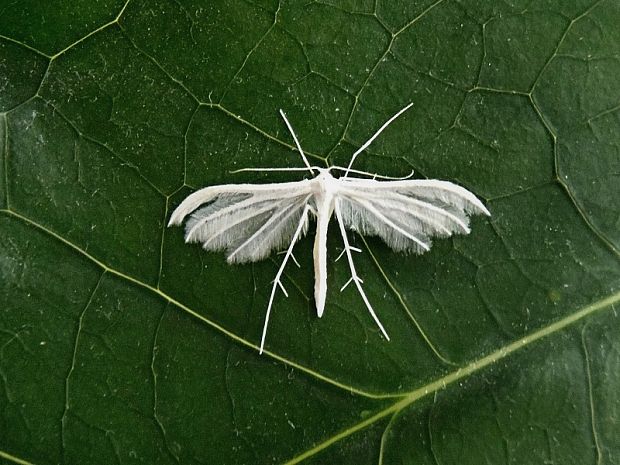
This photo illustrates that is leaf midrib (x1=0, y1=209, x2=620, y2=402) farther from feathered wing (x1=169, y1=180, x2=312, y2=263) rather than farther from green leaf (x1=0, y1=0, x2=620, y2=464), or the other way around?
feathered wing (x1=169, y1=180, x2=312, y2=263)

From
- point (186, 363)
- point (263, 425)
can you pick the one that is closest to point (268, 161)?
point (186, 363)

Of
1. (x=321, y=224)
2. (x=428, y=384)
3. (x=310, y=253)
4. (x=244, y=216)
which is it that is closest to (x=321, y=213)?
(x=321, y=224)

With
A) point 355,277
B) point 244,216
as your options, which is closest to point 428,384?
point 355,277

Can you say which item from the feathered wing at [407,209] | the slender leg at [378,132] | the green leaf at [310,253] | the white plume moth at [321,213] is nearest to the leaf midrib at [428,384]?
the green leaf at [310,253]

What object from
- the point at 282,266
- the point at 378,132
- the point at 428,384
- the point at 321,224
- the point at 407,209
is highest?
the point at 378,132

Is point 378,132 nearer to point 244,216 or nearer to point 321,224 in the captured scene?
point 321,224

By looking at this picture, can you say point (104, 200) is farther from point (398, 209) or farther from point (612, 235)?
point (612, 235)

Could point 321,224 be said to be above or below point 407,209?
below

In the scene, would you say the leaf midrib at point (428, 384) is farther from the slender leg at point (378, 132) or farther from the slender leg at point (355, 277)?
the slender leg at point (378, 132)
